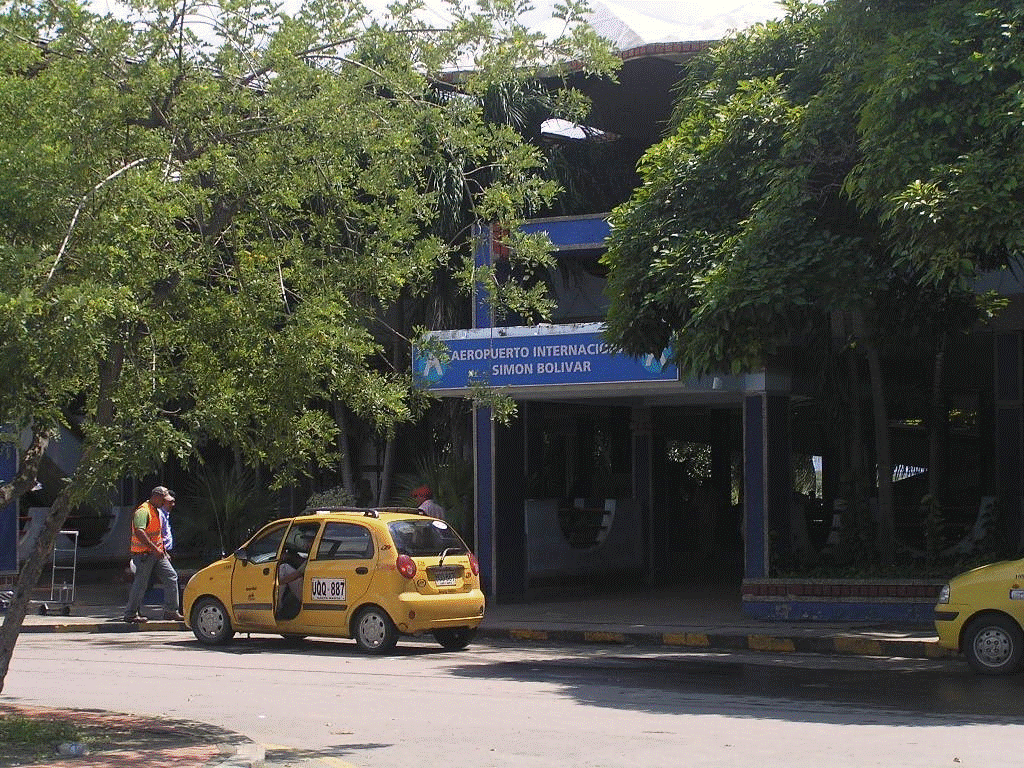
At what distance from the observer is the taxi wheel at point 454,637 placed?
51.5ft

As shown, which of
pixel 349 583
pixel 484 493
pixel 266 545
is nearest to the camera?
pixel 349 583

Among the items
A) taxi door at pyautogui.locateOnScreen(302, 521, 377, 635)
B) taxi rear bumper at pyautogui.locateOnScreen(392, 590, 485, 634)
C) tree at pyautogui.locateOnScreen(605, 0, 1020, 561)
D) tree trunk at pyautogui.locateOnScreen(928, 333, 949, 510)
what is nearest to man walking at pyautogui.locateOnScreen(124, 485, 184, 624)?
taxi door at pyautogui.locateOnScreen(302, 521, 377, 635)

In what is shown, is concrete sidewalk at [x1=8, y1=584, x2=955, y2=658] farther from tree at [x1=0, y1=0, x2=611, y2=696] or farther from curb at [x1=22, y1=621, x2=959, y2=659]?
tree at [x1=0, y1=0, x2=611, y2=696]

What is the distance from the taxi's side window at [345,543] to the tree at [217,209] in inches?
199

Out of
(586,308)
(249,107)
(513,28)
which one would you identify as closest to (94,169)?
(249,107)

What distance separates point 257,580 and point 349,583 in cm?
139

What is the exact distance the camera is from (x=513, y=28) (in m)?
9.75

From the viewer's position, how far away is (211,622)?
16.2 meters

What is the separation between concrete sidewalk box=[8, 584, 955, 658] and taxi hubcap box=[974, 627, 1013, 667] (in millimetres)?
1706

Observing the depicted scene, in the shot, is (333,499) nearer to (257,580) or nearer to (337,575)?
(257,580)

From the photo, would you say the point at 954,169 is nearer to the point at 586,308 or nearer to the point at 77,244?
the point at 77,244

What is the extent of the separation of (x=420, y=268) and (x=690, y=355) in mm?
4629

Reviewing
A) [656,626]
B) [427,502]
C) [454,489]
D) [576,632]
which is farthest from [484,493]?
[656,626]

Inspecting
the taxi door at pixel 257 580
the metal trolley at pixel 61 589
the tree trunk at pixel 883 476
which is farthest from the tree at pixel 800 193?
the metal trolley at pixel 61 589
